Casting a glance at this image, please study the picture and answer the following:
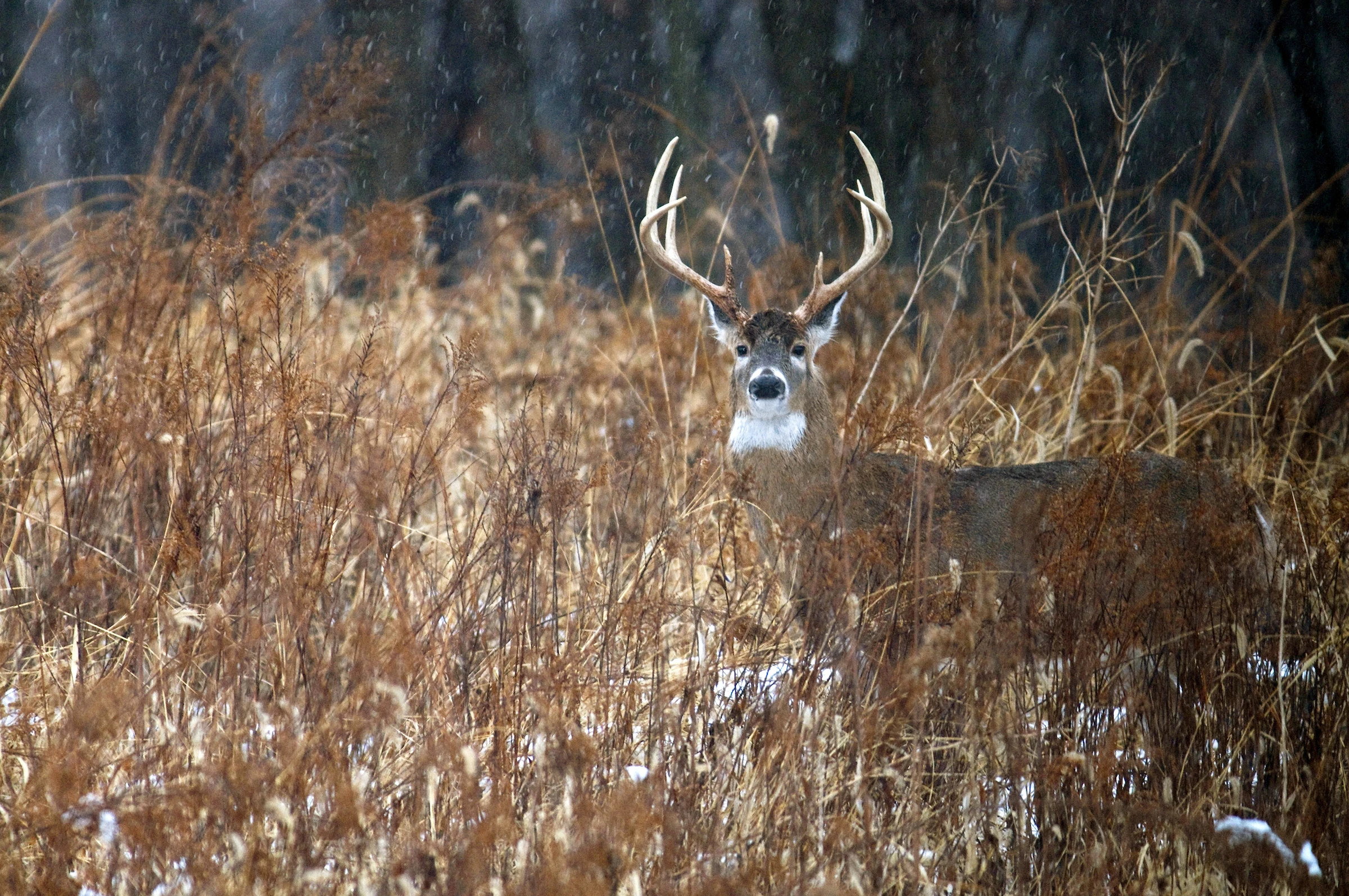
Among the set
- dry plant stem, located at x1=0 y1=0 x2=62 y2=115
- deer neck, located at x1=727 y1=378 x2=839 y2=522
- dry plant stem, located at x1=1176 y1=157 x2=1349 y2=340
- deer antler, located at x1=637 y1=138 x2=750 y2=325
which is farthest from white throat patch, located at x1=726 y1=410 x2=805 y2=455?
dry plant stem, located at x1=0 y1=0 x2=62 y2=115

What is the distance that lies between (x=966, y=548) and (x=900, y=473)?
0.38m

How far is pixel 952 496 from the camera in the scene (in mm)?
4160

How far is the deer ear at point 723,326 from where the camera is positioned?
4559 millimetres

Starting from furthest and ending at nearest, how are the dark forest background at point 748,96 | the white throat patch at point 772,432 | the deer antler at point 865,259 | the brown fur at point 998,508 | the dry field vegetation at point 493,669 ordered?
the dark forest background at point 748,96 < the white throat patch at point 772,432 < the deer antler at point 865,259 < the brown fur at point 998,508 < the dry field vegetation at point 493,669

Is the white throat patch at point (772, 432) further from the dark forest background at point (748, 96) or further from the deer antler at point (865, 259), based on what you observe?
the dark forest background at point (748, 96)

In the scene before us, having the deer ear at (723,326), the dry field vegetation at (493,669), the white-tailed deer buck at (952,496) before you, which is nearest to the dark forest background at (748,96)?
the deer ear at (723,326)

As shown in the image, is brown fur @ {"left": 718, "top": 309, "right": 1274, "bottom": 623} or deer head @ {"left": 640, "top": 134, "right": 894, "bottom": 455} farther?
deer head @ {"left": 640, "top": 134, "right": 894, "bottom": 455}

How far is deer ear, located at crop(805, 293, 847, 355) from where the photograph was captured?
4.61 metres

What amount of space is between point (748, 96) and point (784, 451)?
8161 mm

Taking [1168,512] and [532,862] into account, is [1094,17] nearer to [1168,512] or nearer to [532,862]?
[1168,512]

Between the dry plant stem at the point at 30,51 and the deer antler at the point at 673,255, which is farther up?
the dry plant stem at the point at 30,51

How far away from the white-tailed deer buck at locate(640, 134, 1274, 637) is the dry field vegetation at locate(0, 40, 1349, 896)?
0.32 feet

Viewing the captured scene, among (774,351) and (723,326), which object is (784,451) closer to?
(774,351)

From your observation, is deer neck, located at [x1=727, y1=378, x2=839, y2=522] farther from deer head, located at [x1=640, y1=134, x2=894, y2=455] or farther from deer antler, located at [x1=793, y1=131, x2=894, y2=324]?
deer antler, located at [x1=793, y1=131, x2=894, y2=324]
